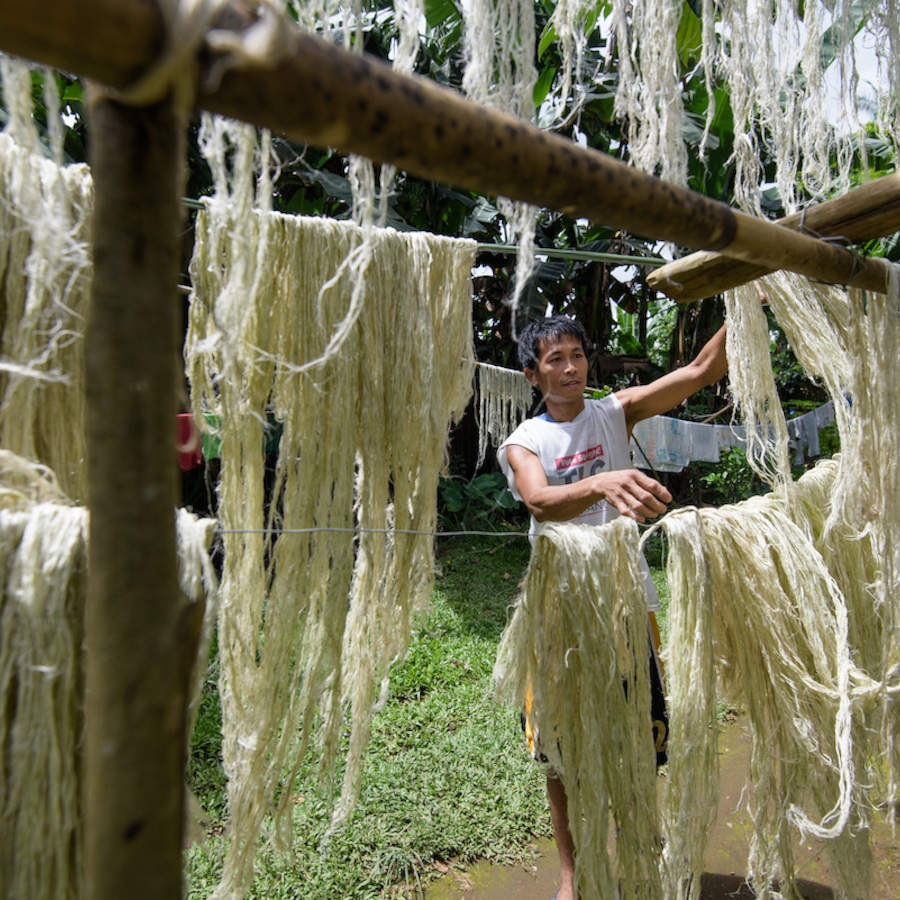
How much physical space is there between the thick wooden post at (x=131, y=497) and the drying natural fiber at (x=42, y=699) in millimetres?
188

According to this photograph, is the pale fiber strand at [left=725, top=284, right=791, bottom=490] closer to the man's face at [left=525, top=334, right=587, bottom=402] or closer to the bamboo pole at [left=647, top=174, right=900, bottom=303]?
the bamboo pole at [left=647, top=174, right=900, bottom=303]

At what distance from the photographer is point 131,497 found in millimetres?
465

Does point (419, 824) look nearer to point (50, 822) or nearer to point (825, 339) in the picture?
point (50, 822)

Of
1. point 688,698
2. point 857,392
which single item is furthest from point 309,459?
point 857,392

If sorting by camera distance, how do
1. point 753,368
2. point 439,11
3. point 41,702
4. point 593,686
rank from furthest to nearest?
point 439,11 < point 753,368 < point 593,686 < point 41,702

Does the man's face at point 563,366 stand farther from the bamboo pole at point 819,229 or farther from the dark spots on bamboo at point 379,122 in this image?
the dark spots on bamboo at point 379,122

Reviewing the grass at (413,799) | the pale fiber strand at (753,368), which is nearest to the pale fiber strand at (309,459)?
the grass at (413,799)

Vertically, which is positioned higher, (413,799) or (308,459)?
(308,459)

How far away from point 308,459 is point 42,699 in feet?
2.22

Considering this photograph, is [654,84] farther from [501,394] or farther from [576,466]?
[501,394]

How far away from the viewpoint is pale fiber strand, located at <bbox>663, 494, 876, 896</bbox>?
55.2 inches

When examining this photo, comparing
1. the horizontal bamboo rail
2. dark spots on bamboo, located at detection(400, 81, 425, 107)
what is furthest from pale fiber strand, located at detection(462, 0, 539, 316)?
dark spots on bamboo, located at detection(400, 81, 425, 107)

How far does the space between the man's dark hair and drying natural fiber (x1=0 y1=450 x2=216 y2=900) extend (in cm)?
133

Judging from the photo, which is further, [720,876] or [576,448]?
[720,876]
